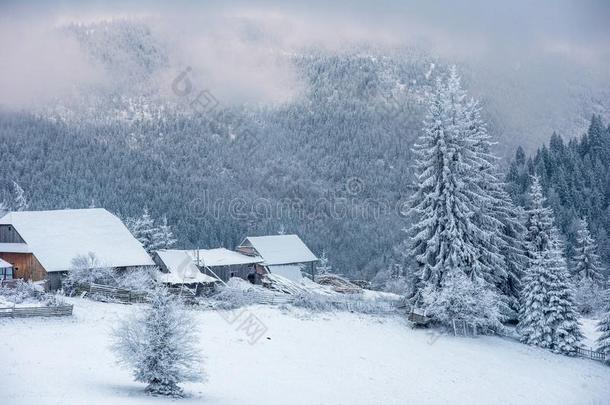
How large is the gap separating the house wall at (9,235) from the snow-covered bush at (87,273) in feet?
22.2

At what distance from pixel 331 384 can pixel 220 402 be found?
308 inches

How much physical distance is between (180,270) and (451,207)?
24.8 m

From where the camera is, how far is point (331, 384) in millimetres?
34719

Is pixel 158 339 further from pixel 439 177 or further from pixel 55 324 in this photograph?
pixel 439 177

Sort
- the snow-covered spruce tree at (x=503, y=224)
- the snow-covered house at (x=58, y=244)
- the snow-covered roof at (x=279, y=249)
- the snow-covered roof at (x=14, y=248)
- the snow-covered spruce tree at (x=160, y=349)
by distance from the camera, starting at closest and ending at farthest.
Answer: the snow-covered spruce tree at (x=160, y=349) < the snow-covered spruce tree at (x=503, y=224) < the snow-covered house at (x=58, y=244) < the snow-covered roof at (x=14, y=248) < the snow-covered roof at (x=279, y=249)

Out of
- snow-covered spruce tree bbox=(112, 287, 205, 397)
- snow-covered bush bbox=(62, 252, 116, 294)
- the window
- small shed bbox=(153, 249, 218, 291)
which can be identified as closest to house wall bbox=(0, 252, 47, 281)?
the window

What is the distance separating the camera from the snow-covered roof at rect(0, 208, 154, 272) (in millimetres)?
53438

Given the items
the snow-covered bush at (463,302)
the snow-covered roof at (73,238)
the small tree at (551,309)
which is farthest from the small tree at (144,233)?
the small tree at (551,309)

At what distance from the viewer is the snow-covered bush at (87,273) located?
165ft

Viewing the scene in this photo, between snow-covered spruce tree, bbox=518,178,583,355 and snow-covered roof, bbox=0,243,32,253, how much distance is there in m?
39.1

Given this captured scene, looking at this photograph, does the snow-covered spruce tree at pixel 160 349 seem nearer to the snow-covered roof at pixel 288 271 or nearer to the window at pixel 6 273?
the window at pixel 6 273

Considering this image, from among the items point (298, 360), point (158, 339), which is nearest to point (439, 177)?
point (298, 360)

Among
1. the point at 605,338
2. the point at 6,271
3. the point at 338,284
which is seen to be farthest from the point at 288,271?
the point at 605,338

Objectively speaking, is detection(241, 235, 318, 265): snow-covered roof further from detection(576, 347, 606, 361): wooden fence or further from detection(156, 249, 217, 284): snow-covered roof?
detection(576, 347, 606, 361): wooden fence
